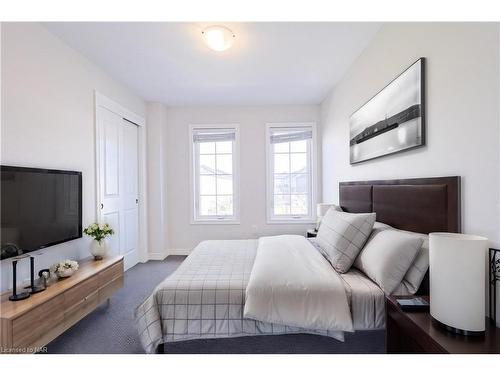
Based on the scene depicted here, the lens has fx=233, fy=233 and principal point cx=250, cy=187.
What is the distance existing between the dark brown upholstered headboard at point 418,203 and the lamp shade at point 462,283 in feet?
1.24

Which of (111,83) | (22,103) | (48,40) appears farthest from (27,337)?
(111,83)

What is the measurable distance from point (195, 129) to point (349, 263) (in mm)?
3374

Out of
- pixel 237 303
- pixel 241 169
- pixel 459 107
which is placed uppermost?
pixel 459 107

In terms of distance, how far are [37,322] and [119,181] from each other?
2021mm

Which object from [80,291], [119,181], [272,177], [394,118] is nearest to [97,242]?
[80,291]

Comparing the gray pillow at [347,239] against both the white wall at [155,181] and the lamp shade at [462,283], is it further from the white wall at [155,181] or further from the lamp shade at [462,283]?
the white wall at [155,181]

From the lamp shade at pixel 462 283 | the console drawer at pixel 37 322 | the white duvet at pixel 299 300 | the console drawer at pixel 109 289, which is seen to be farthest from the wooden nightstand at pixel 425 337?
the console drawer at pixel 109 289

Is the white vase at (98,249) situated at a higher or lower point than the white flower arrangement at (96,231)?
lower

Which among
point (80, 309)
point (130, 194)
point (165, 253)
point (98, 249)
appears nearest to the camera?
point (80, 309)

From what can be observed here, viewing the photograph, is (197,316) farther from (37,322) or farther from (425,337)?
(425,337)

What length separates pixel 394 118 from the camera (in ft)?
6.21

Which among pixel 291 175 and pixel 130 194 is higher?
pixel 291 175

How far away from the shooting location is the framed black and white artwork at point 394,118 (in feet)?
5.29
